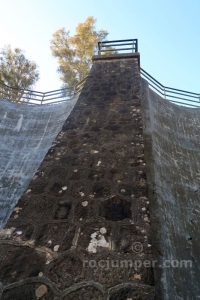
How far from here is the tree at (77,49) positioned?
16.2 metres

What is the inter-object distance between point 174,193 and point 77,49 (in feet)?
42.0

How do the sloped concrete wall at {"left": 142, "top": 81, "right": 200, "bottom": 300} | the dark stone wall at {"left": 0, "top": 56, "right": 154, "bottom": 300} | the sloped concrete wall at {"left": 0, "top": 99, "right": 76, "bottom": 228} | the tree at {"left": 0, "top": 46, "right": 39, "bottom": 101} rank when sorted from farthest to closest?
1. the tree at {"left": 0, "top": 46, "right": 39, "bottom": 101}
2. the sloped concrete wall at {"left": 0, "top": 99, "right": 76, "bottom": 228}
3. the sloped concrete wall at {"left": 142, "top": 81, "right": 200, "bottom": 300}
4. the dark stone wall at {"left": 0, "top": 56, "right": 154, "bottom": 300}

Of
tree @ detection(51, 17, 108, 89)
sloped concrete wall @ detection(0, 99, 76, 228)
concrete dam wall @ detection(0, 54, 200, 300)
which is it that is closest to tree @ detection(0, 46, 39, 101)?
tree @ detection(51, 17, 108, 89)

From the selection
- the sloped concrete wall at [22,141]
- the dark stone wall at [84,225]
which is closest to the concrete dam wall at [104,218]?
the dark stone wall at [84,225]

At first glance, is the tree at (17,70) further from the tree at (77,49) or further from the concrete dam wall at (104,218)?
the concrete dam wall at (104,218)

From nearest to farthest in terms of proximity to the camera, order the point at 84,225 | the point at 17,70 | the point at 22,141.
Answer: the point at 84,225 < the point at 22,141 < the point at 17,70

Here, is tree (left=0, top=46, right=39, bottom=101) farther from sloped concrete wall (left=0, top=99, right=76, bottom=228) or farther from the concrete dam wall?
the concrete dam wall

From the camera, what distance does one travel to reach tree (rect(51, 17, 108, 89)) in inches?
640

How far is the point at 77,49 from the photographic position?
1664 cm

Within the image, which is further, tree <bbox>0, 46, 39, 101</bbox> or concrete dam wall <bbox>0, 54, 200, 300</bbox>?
tree <bbox>0, 46, 39, 101</bbox>

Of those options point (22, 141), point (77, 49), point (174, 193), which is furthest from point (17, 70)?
point (174, 193)

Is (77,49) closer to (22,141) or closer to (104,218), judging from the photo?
(22,141)

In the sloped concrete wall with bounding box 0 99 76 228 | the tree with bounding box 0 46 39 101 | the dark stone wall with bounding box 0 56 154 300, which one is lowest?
the dark stone wall with bounding box 0 56 154 300

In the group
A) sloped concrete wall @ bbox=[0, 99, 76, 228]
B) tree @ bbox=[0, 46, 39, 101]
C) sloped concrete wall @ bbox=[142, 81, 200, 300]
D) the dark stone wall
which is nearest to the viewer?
the dark stone wall
